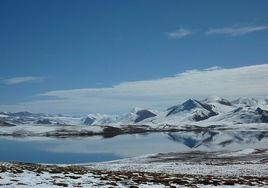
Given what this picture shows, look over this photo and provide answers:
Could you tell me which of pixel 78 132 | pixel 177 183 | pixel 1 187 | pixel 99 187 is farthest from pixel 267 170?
pixel 78 132

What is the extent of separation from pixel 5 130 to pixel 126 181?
171896 millimetres

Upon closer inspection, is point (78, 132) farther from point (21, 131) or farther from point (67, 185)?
point (67, 185)

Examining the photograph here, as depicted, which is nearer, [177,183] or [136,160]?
[177,183]

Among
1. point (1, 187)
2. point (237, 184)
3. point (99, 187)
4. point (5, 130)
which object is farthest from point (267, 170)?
point (5, 130)

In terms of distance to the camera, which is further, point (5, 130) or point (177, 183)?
point (5, 130)

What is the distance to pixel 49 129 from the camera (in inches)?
7500

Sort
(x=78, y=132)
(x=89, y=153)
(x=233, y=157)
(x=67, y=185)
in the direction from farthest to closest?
(x=78, y=132), (x=89, y=153), (x=233, y=157), (x=67, y=185)

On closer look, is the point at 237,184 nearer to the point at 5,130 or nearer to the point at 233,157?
the point at 233,157

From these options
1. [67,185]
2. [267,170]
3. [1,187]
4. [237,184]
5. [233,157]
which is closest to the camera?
[1,187]

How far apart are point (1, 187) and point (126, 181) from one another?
8.46 m

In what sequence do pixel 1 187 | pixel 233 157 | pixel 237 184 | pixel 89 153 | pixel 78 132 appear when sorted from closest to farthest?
pixel 1 187
pixel 237 184
pixel 233 157
pixel 89 153
pixel 78 132

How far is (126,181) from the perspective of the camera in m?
26.0

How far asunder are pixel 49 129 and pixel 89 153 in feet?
319

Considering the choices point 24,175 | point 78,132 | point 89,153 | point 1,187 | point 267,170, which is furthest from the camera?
point 78,132
